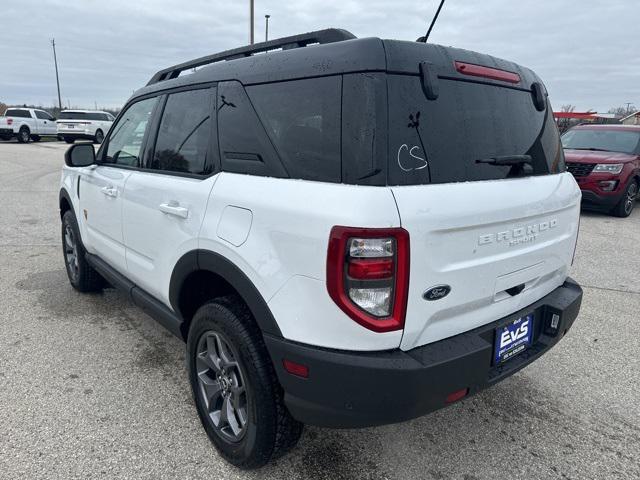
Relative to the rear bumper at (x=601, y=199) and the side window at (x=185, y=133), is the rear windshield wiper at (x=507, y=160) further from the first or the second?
the rear bumper at (x=601, y=199)

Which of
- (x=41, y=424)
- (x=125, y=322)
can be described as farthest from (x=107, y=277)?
(x=41, y=424)

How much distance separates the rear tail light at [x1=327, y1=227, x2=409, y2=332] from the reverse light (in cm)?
832

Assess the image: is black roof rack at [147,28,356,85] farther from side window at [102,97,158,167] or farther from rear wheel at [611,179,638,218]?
rear wheel at [611,179,638,218]

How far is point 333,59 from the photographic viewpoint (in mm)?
1811

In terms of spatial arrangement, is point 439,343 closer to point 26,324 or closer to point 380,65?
point 380,65

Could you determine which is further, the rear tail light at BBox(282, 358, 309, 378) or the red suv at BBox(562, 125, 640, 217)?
the red suv at BBox(562, 125, 640, 217)

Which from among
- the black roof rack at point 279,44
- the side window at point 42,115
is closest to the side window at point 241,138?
the black roof rack at point 279,44

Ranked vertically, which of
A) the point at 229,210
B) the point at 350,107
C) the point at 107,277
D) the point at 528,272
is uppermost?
the point at 350,107

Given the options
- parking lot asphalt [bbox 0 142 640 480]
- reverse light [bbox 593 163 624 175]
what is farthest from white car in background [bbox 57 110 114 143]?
reverse light [bbox 593 163 624 175]

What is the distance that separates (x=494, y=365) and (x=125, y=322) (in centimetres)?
292

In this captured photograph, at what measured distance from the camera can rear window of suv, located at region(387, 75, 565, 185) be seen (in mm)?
1716

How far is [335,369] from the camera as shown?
5.55ft

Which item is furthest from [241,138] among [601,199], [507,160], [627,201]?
[627,201]

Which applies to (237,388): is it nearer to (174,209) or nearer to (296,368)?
(296,368)
